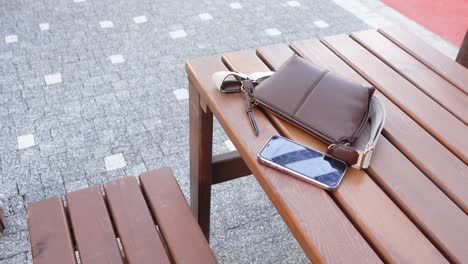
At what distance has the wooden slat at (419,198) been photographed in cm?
85

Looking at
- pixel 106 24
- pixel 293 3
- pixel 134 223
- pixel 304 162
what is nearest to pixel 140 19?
pixel 106 24

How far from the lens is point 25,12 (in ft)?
11.0

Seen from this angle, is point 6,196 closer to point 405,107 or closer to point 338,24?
point 405,107

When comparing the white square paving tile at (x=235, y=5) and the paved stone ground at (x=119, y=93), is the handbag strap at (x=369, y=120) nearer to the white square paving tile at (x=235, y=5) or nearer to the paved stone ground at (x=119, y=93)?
the paved stone ground at (x=119, y=93)

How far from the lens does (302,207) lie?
0.90 meters

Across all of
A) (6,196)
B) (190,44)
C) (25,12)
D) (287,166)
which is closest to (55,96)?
(6,196)

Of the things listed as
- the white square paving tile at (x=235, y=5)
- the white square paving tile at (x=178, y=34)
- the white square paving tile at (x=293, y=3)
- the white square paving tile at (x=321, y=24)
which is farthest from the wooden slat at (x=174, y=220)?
the white square paving tile at (x=293, y=3)

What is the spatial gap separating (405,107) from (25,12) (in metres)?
3.11

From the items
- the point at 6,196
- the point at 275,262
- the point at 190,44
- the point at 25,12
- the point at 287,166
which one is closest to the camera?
the point at 287,166

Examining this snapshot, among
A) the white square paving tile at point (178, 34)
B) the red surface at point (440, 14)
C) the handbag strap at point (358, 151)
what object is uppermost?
the handbag strap at point (358, 151)

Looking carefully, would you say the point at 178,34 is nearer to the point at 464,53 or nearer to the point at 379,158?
the point at 464,53

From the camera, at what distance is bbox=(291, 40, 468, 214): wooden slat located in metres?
0.97

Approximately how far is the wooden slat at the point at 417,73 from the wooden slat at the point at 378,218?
0.42m

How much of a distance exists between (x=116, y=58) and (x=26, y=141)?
904 mm
